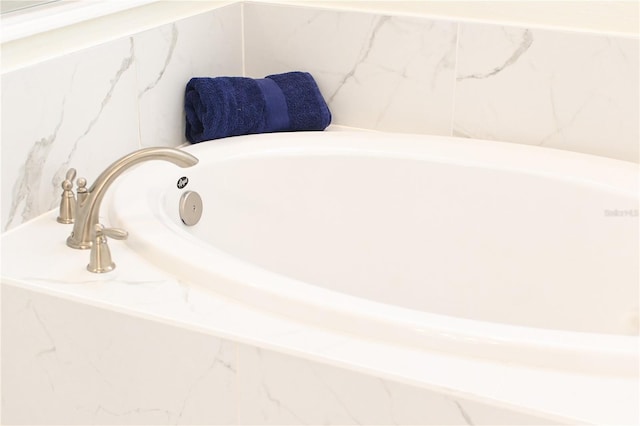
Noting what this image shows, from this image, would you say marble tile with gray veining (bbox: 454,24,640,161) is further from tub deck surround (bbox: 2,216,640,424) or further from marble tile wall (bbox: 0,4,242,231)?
tub deck surround (bbox: 2,216,640,424)

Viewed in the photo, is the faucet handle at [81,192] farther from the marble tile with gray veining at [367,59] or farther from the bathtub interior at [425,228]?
the marble tile with gray veining at [367,59]

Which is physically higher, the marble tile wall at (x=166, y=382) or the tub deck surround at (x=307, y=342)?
the tub deck surround at (x=307, y=342)

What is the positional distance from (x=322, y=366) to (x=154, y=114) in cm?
94

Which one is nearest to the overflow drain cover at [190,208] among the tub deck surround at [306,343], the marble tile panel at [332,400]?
the tub deck surround at [306,343]

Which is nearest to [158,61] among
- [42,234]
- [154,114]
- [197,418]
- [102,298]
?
[154,114]

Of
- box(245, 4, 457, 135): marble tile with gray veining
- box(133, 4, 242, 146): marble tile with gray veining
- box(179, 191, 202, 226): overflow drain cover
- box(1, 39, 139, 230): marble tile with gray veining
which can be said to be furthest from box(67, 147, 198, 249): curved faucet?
box(245, 4, 457, 135): marble tile with gray veining

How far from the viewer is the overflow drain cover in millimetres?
1938

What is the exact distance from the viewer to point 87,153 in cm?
188

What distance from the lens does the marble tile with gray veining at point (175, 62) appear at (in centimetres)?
203

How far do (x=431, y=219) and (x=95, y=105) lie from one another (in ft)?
2.53

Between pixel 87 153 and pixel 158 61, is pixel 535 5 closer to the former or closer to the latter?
pixel 158 61

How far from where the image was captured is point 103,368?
1535 mm

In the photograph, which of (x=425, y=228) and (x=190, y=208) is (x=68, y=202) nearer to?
(x=190, y=208)

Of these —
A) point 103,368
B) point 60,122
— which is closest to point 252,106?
point 60,122
